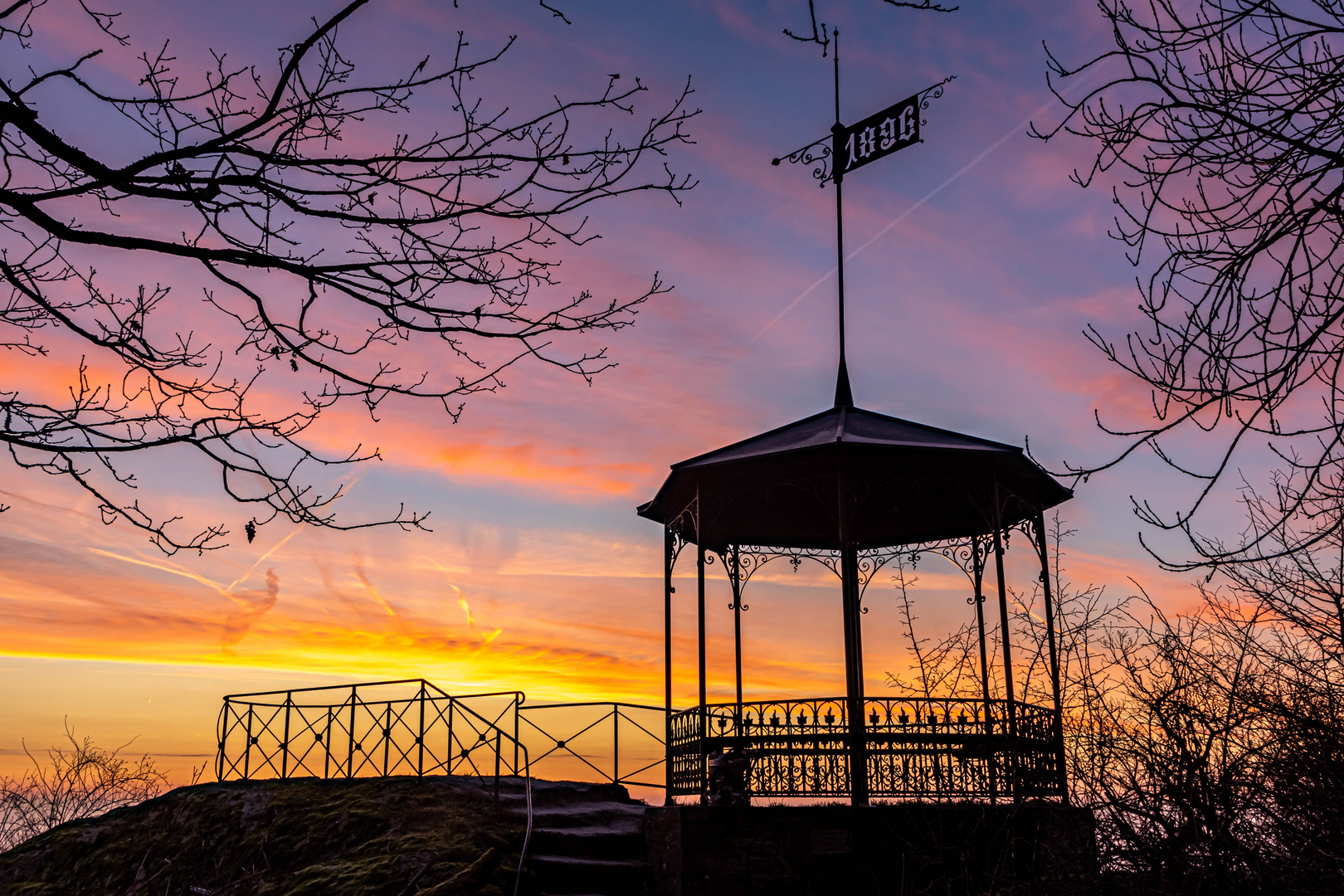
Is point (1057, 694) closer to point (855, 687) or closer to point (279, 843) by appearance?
point (855, 687)

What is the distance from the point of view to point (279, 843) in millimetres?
12062

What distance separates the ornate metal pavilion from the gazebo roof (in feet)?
0.08

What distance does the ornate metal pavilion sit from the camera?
11.3 m

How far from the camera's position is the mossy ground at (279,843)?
10680mm

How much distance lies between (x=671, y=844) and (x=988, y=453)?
562 cm

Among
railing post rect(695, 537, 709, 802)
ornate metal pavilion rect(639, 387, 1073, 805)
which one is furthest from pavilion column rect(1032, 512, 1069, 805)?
railing post rect(695, 537, 709, 802)

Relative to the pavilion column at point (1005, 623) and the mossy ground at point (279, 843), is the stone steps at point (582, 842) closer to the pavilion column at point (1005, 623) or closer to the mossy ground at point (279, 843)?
the mossy ground at point (279, 843)

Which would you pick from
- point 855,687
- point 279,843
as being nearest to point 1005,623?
point 855,687

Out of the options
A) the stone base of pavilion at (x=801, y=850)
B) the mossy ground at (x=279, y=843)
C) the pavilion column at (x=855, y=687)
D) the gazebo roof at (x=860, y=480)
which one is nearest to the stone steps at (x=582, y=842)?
the mossy ground at (x=279, y=843)

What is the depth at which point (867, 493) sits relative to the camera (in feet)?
39.8

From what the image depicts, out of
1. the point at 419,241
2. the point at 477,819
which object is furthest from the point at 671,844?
the point at 419,241

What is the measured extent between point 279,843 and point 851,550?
7.63 m

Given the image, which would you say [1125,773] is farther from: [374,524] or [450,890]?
[450,890]

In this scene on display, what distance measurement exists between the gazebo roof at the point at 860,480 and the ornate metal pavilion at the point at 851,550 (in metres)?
0.02
